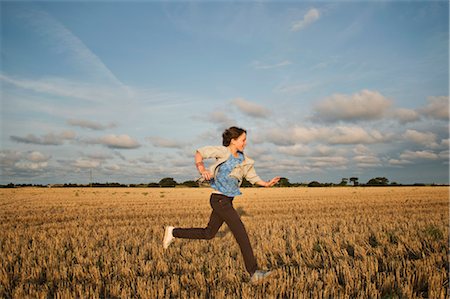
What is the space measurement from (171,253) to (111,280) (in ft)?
5.42

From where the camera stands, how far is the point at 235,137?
16.3 ft

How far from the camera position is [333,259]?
19.7 ft

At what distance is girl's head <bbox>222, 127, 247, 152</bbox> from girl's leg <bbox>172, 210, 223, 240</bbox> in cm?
109

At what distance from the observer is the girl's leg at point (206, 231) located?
5.24m

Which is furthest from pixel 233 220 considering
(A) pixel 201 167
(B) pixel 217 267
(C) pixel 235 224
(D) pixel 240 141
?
(D) pixel 240 141

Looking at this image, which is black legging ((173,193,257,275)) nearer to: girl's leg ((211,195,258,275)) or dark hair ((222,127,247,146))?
girl's leg ((211,195,258,275))

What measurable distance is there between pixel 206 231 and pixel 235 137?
5.42ft

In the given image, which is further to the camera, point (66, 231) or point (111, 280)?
point (66, 231)

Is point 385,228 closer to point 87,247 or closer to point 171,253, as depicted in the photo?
point 171,253

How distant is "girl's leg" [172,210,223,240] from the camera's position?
5.24 m

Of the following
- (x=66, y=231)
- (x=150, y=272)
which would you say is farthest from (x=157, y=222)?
(x=150, y=272)

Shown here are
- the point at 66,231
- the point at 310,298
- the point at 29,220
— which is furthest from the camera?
the point at 29,220

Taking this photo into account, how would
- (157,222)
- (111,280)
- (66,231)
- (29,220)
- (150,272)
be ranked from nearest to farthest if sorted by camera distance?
(111,280), (150,272), (66,231), (157,222), (29,220)

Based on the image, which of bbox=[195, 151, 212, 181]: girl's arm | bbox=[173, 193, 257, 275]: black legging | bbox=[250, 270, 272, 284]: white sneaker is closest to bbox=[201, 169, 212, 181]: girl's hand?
bbox=[195, 151, 212, 181]: girl's arm
